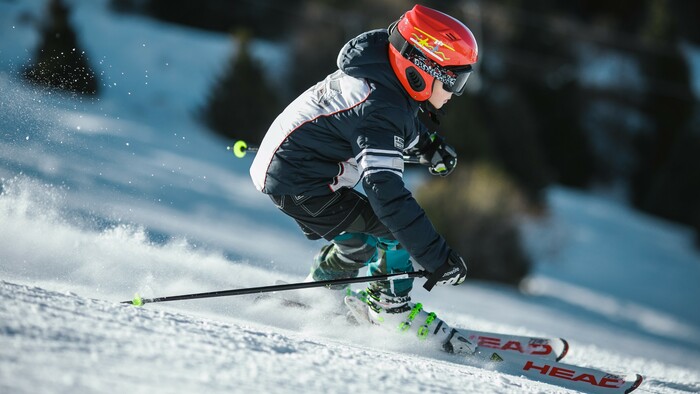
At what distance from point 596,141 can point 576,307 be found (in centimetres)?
1683

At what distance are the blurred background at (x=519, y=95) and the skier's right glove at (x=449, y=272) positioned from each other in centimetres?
1195

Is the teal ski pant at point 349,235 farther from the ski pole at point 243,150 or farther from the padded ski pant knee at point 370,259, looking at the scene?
the ski pole at point 243,150

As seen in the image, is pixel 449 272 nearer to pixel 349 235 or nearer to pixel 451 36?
pixel 349 235

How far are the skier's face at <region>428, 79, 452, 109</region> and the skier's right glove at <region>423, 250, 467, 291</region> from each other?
0.93 meters

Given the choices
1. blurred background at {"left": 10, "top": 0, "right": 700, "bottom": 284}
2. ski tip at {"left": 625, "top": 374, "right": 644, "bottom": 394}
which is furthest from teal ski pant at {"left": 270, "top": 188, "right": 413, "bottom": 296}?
blurred background at {"left": 10, "top": 0, "right": 700, "bottom": 284}

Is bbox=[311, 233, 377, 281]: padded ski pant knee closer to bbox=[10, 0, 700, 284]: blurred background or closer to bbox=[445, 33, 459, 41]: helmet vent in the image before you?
bbox=[445, 33, 459, 41]: helmet vent

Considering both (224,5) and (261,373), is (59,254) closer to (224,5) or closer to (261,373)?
(261,373)

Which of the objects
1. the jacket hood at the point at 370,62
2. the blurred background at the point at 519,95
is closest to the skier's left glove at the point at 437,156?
the jacket hood at the point at 370,62

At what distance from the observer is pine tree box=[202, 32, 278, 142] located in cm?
1980

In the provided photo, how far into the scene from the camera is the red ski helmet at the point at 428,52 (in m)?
4.16

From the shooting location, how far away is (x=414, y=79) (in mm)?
4152

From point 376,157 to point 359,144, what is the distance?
0.13 meters

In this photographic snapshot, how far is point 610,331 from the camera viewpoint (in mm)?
14516

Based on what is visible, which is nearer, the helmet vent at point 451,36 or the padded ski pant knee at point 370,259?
the helmet vent at point 451,36
